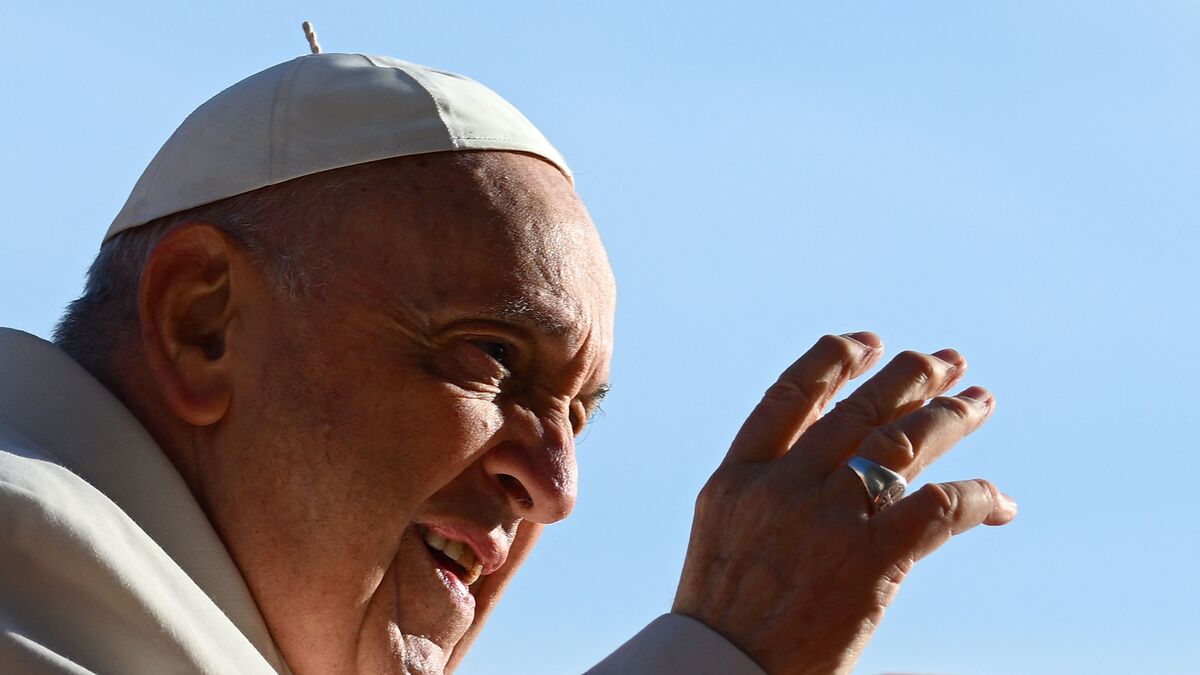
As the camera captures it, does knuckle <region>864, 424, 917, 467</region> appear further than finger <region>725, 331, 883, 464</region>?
No

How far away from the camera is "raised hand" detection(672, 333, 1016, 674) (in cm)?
319

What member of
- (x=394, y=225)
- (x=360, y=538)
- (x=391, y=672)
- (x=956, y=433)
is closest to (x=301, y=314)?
(x=394, y=225)

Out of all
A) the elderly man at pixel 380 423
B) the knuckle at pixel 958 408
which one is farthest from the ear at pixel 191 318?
the knuckle at pixel 958 408

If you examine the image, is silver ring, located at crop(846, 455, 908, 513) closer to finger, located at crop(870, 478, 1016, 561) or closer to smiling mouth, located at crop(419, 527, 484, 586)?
finger, located at crop(870, 478, 1016, 561)

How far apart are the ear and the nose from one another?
0.63 meters

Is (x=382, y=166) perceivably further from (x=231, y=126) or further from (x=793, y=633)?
(x=793, y=633)

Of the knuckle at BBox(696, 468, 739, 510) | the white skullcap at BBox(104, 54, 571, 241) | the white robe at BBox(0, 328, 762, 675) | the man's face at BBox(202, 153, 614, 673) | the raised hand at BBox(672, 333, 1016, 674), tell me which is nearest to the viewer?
the white robe at BBox(0, 328, 762, 675)

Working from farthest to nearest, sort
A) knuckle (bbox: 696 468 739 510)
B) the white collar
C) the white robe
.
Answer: the white collar < knuckle (bbox: 696 468 739 510) < the white robe

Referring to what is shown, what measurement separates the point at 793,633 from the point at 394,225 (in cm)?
142

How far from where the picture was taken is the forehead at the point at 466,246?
3.99 m

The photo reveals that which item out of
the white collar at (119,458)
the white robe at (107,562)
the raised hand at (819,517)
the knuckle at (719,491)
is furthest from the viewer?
the white collar at (119,458)

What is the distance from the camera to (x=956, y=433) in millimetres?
3324

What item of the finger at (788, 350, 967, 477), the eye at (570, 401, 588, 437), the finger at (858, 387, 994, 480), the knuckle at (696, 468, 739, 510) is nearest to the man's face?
the eye at (570, 401, 588, 437)

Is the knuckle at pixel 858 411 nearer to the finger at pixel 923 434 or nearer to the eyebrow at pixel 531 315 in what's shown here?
the finger at pixel 923 434
